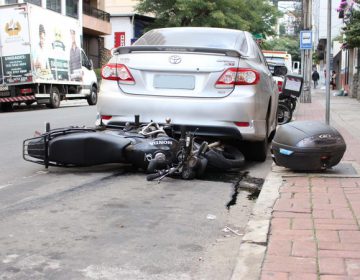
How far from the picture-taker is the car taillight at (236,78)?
6.15 metres

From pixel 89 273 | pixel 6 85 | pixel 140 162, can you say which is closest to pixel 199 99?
pixel 140 162

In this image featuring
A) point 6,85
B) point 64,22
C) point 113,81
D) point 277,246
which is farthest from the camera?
point 64,22

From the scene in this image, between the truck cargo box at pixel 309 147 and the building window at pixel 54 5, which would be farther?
the building window at pixel 54 5

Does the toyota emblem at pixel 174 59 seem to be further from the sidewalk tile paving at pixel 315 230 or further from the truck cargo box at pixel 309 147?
the sidewalk tile paving at pixel 315 230

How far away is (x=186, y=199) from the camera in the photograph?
5262 millimetres

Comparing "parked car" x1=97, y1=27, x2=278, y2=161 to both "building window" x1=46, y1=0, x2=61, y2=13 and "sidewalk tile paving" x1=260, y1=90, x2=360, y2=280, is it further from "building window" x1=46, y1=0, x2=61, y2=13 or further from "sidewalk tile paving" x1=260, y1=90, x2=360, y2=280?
"building window" x1=46, y1=0, x2=61, y2=13

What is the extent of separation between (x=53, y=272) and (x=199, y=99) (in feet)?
10.4

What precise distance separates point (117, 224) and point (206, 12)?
2791cm

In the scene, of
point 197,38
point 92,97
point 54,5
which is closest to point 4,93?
point 92,97

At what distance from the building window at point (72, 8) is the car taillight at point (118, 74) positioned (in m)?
30.0

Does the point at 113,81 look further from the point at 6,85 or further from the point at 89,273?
the point at 6,85

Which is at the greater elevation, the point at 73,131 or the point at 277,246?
the point at 73,131

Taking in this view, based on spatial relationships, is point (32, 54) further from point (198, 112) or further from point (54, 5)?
point (54, 5)

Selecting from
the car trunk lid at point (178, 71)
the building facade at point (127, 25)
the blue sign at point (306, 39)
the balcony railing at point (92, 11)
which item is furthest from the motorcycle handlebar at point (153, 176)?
the building facade at point (127, 25)
